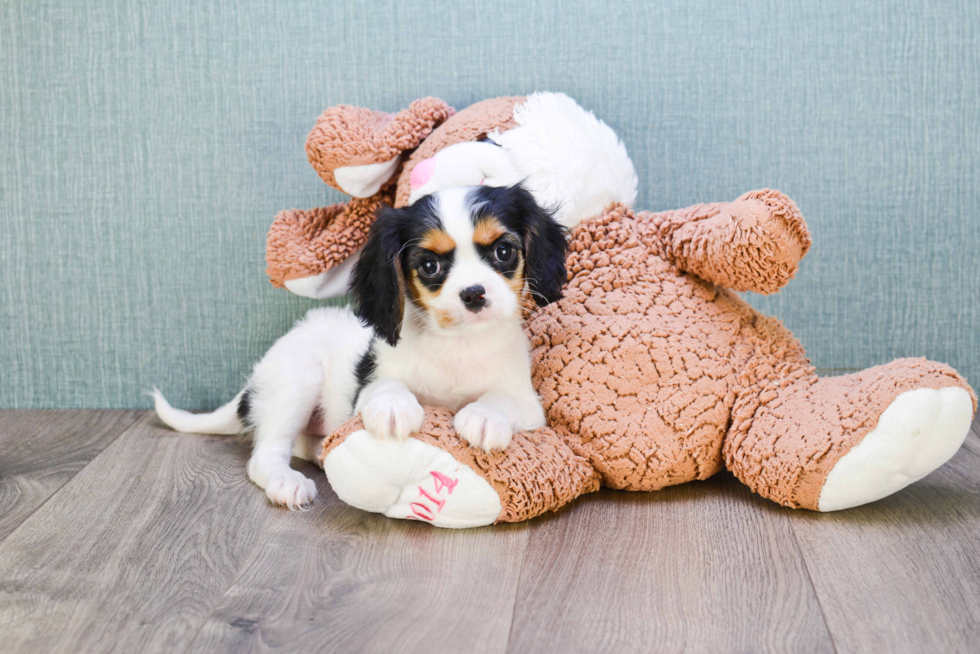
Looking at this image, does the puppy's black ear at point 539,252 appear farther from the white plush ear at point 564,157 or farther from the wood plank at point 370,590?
the wood plank at point 370,590

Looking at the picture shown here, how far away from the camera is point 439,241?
1474 mm

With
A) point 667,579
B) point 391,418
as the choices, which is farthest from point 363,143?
point 667,579

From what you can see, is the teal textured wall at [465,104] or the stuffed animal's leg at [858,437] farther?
the teal textured wall at [465,104]

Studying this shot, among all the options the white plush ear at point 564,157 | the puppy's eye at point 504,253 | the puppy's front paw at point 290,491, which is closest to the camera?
the puppy's eye at point 504,253

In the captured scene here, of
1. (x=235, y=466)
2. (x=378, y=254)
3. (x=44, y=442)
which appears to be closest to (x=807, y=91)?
(x=378, y=254)

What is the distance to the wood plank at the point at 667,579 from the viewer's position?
113cm

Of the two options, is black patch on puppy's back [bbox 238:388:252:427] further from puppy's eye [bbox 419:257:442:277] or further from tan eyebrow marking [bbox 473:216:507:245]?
tan eyebrow marking [bbox 473:216:507:245]

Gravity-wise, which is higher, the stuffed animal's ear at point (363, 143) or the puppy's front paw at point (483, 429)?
the stuffed animal's ear at point (363, 143)

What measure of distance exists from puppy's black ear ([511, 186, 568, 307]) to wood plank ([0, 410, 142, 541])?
1075 mm

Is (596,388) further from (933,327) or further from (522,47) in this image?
(933,327)

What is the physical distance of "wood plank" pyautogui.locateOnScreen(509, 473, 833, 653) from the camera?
3.71ft

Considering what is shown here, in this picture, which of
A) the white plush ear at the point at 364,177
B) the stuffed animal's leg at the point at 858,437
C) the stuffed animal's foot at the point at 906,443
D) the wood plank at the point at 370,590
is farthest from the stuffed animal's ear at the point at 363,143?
the stuffed animal's foot at the point at 906,443

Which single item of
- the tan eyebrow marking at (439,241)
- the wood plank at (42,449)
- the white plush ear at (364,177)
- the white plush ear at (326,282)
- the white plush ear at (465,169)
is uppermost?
the white plush ear at (465,169)

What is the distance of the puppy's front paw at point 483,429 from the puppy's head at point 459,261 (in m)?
0.16
